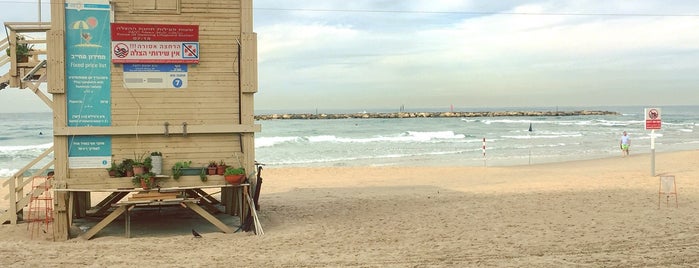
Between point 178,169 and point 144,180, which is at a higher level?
point 178,169

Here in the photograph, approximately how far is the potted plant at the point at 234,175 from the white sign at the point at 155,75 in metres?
1.74

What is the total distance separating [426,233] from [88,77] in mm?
6532

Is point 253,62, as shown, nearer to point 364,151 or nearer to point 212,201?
point 212,201

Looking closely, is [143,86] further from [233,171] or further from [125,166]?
[233,171]

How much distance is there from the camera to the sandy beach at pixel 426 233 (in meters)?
8.94

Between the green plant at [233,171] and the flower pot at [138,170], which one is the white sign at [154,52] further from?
the green plant at [233,171]

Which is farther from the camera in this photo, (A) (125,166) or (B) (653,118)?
(B) (653,118)

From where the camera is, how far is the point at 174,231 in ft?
38.6

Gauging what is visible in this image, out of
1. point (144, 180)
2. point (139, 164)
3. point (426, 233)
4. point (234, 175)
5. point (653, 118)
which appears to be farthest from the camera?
point (653, 118)

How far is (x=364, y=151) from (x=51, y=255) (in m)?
30.6

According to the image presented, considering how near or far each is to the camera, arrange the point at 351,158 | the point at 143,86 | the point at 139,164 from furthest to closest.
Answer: the point at 351,158, the point at 143,86, the point at 139,164

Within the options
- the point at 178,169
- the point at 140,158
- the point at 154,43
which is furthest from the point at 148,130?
the point at 154,43

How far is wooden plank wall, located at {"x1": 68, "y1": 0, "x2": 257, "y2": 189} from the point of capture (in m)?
10.9

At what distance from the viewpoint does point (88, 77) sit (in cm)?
1070
